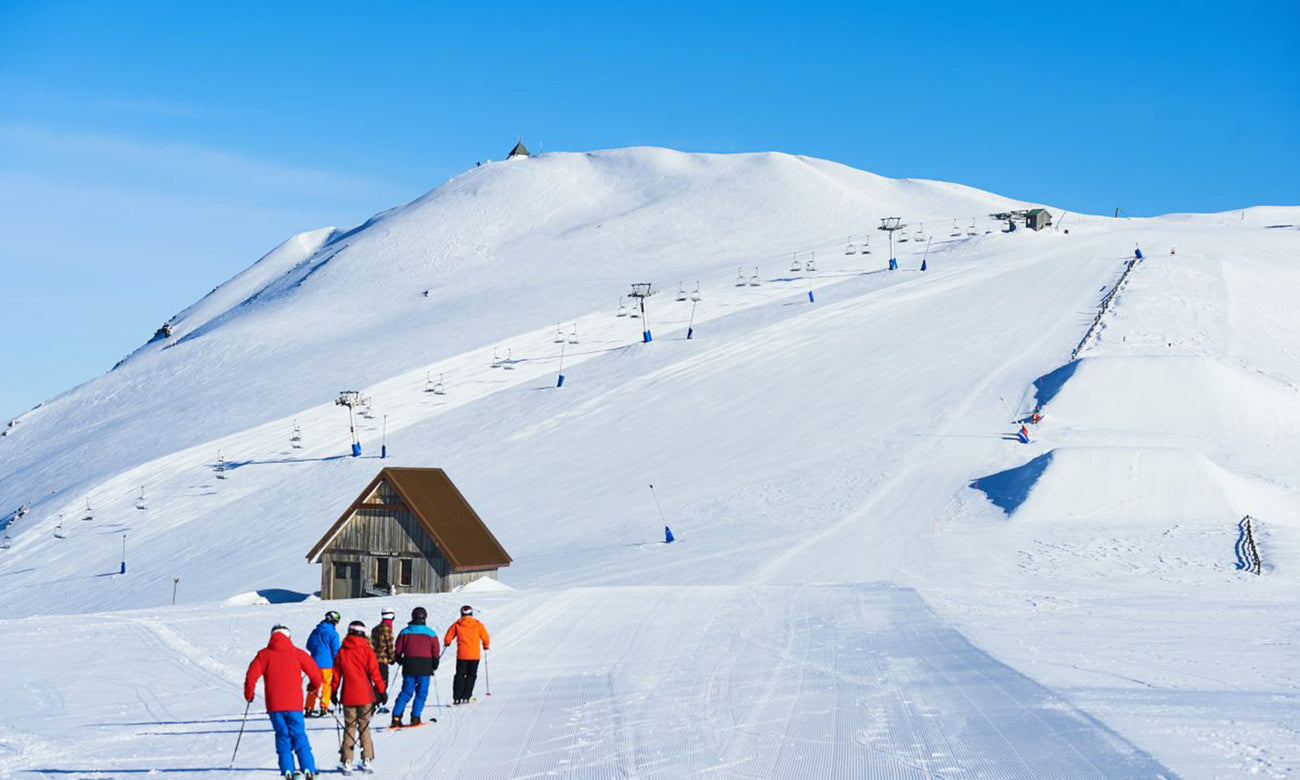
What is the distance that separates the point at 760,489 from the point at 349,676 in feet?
121

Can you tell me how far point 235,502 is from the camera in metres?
60.3

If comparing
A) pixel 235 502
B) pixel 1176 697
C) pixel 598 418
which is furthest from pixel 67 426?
pixel 1176 697

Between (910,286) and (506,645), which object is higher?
(910,286)

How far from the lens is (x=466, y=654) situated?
1608 centimetres

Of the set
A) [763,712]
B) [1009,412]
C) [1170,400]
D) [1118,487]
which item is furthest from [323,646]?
[1170,400]

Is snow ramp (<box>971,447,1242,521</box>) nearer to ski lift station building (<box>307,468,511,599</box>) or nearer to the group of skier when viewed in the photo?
ski lift station building (<box>307,468,511,599</box>)

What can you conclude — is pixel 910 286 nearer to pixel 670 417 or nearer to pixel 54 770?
pixel 670 417

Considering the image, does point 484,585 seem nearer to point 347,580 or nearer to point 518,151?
point 347,580

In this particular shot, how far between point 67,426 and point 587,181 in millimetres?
78098

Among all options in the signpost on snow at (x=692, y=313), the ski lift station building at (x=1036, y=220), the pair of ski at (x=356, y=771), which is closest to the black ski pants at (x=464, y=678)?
the pair of ski at (x=356, y=771)

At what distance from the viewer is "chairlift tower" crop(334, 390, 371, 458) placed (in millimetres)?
64188

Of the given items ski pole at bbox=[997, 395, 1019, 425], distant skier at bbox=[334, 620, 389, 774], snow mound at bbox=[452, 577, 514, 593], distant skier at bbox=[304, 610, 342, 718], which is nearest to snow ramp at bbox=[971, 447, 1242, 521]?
ski pole at bbox=[997, 395, 1019, 425]

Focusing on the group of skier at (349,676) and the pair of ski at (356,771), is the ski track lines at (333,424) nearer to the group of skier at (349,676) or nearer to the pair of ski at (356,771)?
the group of skier at (349,676)

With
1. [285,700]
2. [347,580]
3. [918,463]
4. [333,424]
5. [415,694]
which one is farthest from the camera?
[333,424]
